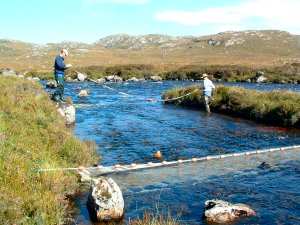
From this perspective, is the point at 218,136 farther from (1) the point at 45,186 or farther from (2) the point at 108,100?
(2) the point at 108,100

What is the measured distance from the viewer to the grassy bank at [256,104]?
2442cm

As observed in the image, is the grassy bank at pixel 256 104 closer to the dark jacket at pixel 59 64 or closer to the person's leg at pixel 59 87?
the person's leg at pixel 59 87

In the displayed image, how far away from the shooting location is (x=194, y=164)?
15430 millimetres

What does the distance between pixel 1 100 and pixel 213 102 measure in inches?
793

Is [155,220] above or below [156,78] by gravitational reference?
above

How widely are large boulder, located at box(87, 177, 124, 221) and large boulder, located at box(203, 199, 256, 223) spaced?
7.34 ft

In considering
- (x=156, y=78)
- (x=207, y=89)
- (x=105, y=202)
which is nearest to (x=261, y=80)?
(x=156, y=78)

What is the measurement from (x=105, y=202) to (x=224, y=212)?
9.87 feet

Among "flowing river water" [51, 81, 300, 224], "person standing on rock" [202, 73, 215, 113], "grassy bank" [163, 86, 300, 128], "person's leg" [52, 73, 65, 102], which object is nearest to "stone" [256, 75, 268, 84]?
"grassy bank" [163, 86, 300, 128]

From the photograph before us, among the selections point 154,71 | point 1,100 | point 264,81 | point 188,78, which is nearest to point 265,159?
point 1,100

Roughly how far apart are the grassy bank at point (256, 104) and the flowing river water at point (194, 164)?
3.72ft

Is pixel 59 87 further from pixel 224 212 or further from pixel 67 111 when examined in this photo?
pixel 224 212

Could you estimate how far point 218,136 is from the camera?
2144cm

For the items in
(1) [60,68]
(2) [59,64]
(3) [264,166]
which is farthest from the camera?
(1) [60,68]
